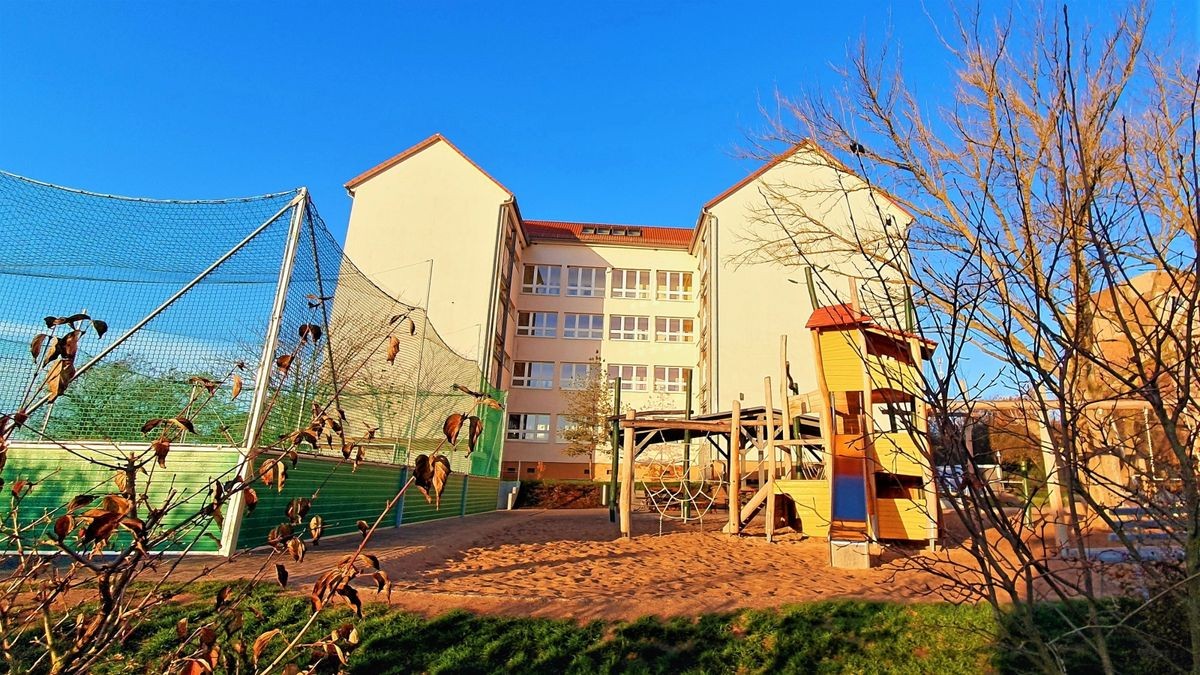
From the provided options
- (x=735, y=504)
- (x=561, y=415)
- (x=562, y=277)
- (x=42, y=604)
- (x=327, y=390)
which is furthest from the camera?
(x=562, y=277)

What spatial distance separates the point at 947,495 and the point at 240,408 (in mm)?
6366

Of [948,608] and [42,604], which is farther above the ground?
[42,604]

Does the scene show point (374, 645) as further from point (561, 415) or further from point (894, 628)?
point (561, 415)

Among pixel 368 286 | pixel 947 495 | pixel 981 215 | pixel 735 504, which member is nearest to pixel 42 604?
pixel 947 495

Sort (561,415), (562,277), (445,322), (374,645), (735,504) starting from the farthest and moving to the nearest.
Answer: (562,277), (561,415), (445,322), (735,504), (374,645)

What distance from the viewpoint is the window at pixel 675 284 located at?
34500mm

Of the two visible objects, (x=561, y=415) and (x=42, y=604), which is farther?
(x=561, y=415)

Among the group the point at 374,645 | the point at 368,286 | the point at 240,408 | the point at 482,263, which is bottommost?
the point at 374,645

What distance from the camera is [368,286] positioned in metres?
9.18

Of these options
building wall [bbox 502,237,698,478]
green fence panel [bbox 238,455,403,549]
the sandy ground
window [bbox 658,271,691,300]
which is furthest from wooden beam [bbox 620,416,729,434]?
window [bbox 658,271,691,300]

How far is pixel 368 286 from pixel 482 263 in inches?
814

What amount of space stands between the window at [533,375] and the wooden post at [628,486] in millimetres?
20992

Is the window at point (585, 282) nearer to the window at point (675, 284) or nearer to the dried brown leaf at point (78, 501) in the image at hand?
the window at point (675, 284)

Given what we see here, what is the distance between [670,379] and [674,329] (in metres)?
2.80
